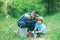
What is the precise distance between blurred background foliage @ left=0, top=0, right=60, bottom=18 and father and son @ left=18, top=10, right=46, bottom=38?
3714mm

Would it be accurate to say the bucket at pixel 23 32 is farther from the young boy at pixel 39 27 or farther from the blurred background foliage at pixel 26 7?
the blurred background foliage at pixel 26 7

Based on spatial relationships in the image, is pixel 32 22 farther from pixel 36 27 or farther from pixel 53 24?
pixel 53 24

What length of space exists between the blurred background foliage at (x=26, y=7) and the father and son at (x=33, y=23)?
3.71 metres

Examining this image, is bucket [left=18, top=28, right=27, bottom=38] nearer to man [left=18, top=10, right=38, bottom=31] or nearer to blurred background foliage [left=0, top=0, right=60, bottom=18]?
man [left=18, top=10, right=38, bottom=31]

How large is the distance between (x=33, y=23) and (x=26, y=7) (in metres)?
4.88

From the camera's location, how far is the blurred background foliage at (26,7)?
556 inches

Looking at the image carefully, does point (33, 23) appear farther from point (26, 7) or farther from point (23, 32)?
point (26, 7)

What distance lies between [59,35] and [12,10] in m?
5.05

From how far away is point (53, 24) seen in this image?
1248cm

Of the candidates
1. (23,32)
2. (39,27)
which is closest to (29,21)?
(39,27)

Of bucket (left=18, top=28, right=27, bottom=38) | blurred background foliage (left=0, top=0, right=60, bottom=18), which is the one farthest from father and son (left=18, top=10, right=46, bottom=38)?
blurred background foliage (left=0, top=0, right=60, bottom=18)

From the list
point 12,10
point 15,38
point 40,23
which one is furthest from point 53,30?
point 12,10

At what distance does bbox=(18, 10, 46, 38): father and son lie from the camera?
992 cm

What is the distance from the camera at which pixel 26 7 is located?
14953 mm
